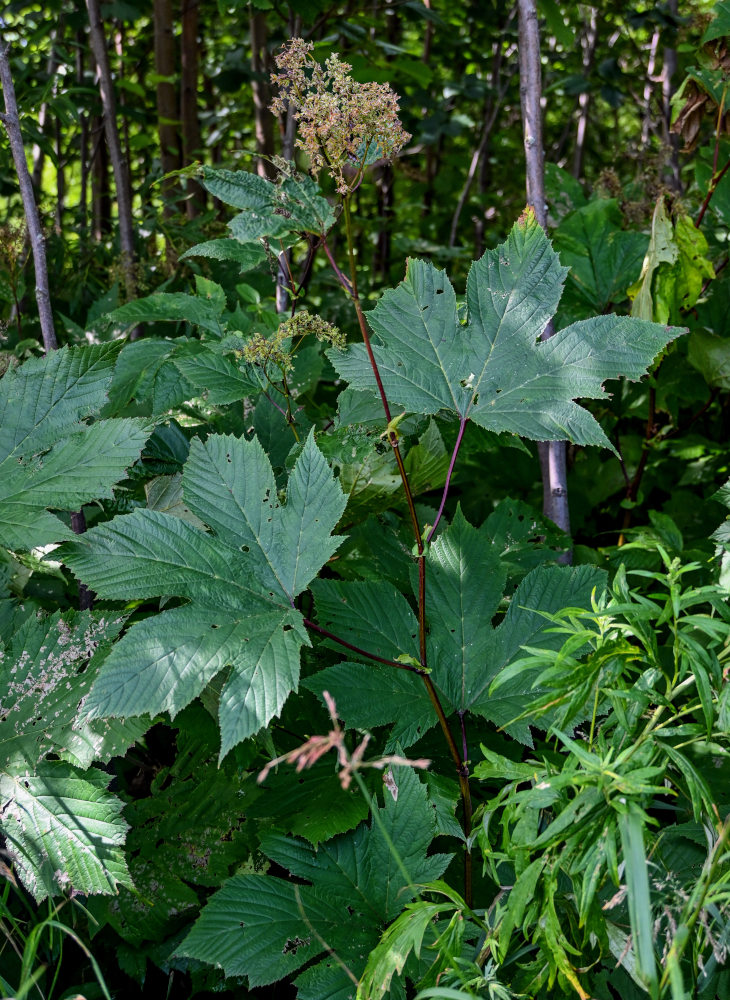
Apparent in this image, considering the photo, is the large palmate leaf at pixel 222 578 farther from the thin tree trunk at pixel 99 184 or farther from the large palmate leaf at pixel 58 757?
the thin tree trunk at pixel 99 184

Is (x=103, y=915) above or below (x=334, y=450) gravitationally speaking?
below

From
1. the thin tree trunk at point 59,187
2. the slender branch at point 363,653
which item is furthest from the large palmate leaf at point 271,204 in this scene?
the thin tree trunk at point 59,187

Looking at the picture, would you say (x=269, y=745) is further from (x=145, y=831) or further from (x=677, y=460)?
(x=677, y=460)

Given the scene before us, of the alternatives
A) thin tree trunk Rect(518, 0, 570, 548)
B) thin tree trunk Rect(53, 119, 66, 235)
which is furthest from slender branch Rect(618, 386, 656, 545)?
thin tree trunk Rect(53, 119, 66, 235)

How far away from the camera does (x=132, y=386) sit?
68.5 inches

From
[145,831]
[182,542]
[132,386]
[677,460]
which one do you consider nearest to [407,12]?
[677,460]

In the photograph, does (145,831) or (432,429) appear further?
(432,429)

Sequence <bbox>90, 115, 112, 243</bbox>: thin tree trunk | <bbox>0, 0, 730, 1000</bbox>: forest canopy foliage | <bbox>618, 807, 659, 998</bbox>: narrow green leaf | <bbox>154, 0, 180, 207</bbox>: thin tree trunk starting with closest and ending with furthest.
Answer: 1. <bbox>618, 807, 659, 998</bbox>: narrow green leaf
2. <bbox>0, 0, 730, 1000</bbox>: forest canopy foliage
3. <bbox>154, 0, 180, 207</bbox>: thin tree trunk
4. <bbox>90, 115, 112, 243</bbox>: thin tree trunk

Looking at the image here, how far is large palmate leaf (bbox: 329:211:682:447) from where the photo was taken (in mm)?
1342

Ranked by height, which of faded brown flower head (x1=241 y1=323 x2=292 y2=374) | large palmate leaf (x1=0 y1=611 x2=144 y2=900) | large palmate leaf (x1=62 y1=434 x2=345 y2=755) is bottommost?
large palmate leaf (x1=0 y1=611 x2=144 y2=900)

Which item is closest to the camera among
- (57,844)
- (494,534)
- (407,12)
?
(57,844)

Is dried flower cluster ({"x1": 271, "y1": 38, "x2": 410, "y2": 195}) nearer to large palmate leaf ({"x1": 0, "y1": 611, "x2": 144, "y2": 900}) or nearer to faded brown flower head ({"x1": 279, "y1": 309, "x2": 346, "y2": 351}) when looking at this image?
faded brown flower head ({"x1": 279, "y1": 309, "x2": 346, "y2": 351})

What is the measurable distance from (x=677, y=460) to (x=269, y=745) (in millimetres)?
1616

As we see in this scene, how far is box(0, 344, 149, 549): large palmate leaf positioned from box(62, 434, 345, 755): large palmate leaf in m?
0.10
